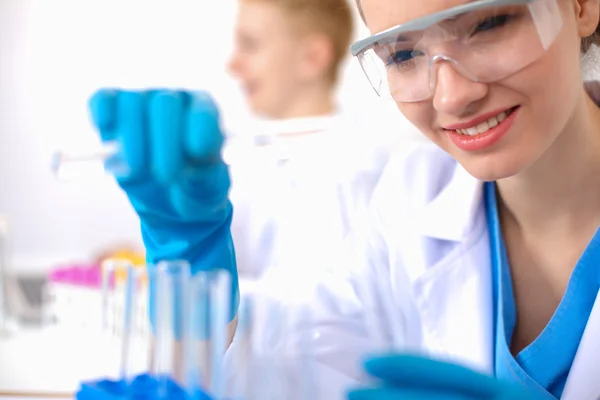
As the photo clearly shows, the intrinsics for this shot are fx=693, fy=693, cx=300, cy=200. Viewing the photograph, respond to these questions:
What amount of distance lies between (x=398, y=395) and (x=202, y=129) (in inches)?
15.9

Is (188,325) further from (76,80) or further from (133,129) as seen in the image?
(76,80)

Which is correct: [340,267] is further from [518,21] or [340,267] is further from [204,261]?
[518,21]

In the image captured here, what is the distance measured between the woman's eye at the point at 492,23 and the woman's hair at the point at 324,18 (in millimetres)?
1662

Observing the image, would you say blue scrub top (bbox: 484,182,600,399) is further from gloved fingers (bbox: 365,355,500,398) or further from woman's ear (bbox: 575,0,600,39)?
gloved fingers (bbox: 365,355,500,398)

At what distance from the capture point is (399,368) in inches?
28.9

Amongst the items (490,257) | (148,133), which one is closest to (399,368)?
(148,133)

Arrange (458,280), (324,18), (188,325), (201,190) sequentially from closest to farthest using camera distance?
1. (188,325)
2. (201,190)
3. (458,280)
4. (324,18)

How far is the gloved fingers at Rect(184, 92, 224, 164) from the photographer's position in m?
0.88

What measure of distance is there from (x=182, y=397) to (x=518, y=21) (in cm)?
70

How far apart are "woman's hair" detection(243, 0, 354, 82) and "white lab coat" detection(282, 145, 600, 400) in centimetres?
122

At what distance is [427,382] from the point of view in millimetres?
747

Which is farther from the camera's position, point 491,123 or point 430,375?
point 491,123

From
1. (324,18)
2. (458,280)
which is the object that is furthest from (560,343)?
(324,18)

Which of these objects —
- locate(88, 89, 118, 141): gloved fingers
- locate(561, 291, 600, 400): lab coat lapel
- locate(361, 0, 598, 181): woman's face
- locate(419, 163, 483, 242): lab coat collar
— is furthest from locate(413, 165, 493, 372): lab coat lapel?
locate(88, 89, 118, 141): gloved fingers
